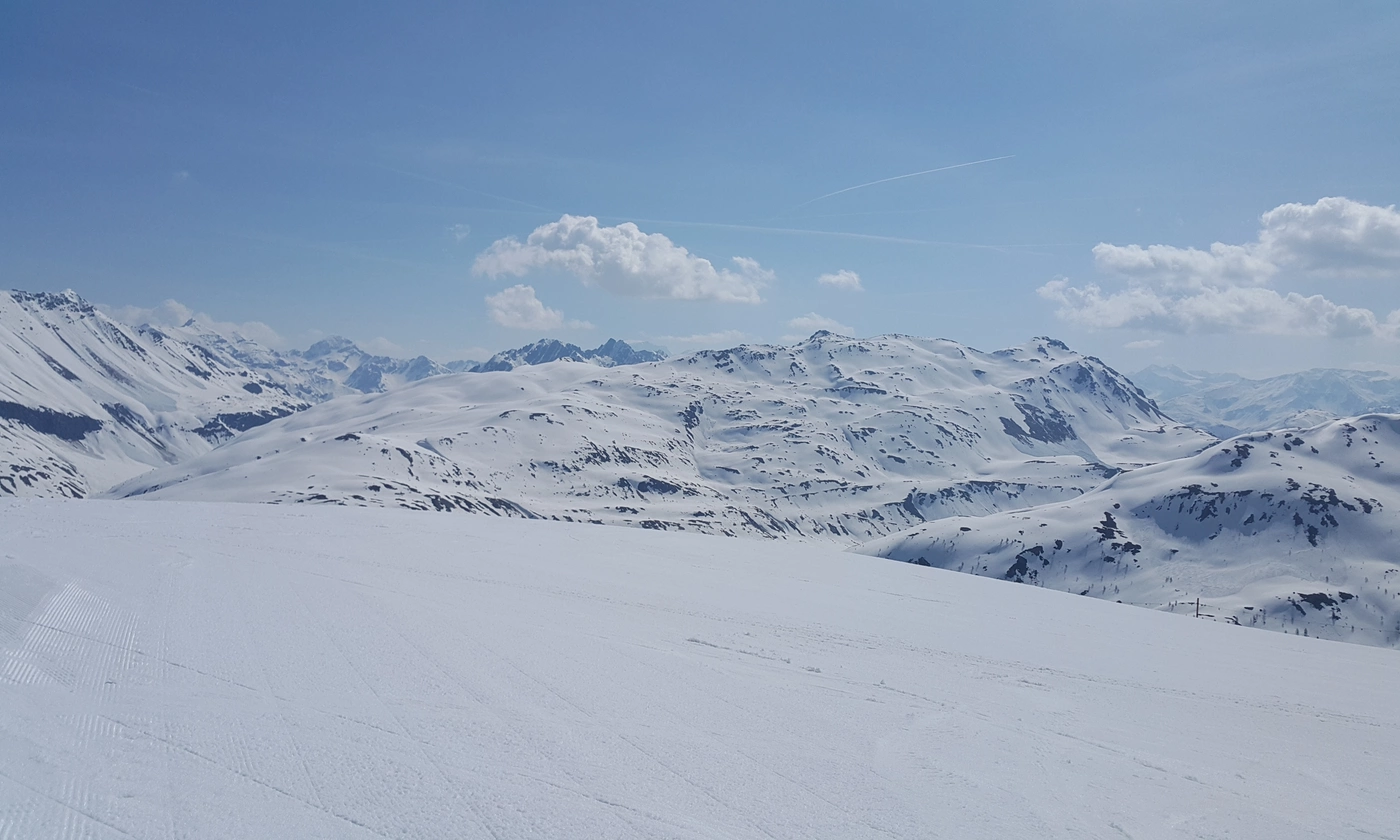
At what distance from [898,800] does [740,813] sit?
2.02m

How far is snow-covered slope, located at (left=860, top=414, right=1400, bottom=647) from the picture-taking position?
414ft

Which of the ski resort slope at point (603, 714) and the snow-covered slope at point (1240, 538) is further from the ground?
the ski resort slope at point (603, 714)

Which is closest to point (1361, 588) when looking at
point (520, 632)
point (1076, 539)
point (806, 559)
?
point (1076, 539)

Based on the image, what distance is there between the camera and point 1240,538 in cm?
15325

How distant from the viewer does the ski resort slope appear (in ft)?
24.2

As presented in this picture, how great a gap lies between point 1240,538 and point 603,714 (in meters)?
185

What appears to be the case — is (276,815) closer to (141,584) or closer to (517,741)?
(517,741)

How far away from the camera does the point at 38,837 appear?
6.05 m

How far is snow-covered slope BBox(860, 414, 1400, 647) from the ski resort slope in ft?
427

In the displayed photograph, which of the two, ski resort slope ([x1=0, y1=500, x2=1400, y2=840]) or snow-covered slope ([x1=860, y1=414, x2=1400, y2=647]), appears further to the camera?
snow-covered slope ([x1=860, y1=414, x2=1400, y2=647])

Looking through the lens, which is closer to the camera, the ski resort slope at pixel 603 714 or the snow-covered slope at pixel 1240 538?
the ski resort slope at pixel 603 714

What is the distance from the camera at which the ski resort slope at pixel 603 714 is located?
7.39 metres

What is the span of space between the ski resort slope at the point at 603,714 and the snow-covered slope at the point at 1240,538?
130231 millimetres

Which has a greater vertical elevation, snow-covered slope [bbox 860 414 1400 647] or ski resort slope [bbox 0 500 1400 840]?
ski resort slope [bbox 0 500 1400 840]
